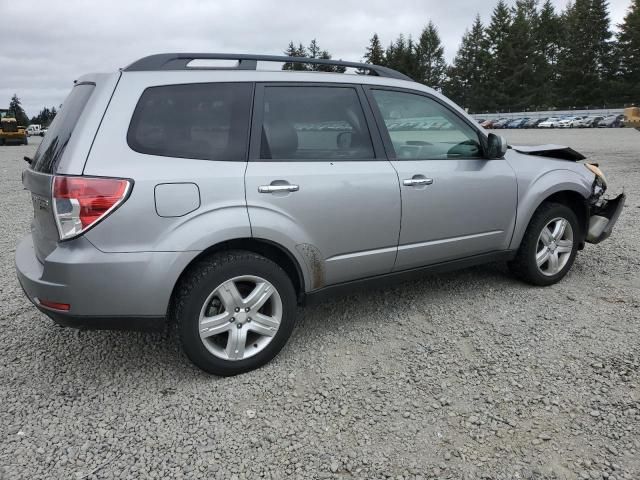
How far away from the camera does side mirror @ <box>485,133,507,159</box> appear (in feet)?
12.8

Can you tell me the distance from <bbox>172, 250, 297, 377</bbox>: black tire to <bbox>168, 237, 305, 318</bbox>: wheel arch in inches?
1.2

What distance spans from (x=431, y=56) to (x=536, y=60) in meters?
20.0

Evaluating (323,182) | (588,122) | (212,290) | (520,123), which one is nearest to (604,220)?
(323,182)

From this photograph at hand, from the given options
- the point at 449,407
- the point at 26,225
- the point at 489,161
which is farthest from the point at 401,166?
the point at 26,225

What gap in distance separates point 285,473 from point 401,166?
6.85 feet

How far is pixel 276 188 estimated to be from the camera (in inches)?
120

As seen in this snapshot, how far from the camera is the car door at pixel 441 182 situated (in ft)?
11.9

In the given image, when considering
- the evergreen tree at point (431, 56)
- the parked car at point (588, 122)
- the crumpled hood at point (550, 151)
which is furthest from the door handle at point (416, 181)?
the evergreen tree at point (431, 56)

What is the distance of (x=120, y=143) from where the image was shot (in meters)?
2.76

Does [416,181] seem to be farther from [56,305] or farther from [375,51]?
[375,51]

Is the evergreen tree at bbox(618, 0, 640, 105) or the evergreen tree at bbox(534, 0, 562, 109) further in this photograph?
the evergreen tree at bbox(534, 0, 562, 109)

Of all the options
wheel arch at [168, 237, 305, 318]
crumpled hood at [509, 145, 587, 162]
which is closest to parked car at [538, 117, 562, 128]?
crumpled hood at [509, 145, 587, 162]

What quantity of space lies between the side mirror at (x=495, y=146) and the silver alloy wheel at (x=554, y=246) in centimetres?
86

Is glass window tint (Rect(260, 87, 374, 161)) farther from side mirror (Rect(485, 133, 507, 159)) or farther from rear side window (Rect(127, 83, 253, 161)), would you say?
side mirror (Rect(485, 133, 507, 159))
